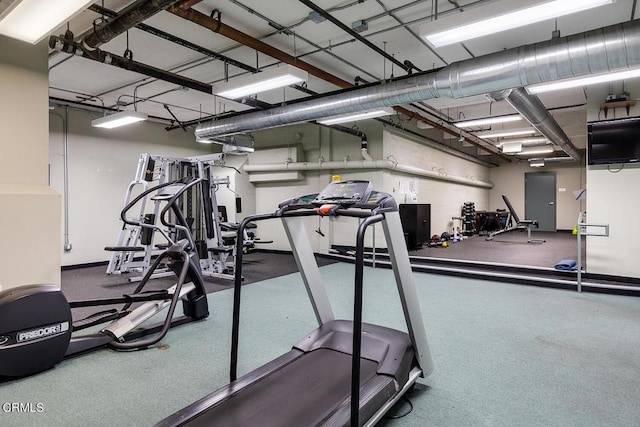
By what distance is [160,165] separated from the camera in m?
5.93

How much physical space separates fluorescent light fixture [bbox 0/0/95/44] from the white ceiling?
3.23 feet

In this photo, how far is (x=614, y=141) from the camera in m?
5.11

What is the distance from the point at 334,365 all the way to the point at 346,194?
1.12 meters

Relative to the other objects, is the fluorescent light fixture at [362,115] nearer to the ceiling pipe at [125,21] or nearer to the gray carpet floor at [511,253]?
the gray carpet floor at [511,253]

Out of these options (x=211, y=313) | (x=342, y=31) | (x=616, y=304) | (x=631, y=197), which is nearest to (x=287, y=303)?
(x=211, y=313)

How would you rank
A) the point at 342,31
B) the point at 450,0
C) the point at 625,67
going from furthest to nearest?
the point at 342,31 → the point at 450,0 → the point at 625,67

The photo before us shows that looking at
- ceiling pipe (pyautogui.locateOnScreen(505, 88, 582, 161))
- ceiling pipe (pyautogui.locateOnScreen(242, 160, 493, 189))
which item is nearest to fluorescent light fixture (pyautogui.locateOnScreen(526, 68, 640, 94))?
ceiling pipe (pyautogui.locateOnScreen(505, 88, 582, 161))

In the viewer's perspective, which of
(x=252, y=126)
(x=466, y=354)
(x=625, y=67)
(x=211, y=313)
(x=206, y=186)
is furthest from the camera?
(x=252, y=126)

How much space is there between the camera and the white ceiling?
3809mm

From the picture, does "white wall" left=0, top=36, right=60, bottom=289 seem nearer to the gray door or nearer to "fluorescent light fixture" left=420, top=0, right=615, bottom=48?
"fluorescent light fixture" left=420, top=0, right=615, bottom=48

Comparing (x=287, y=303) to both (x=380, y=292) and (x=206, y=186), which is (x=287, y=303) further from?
(x=206, y=186)

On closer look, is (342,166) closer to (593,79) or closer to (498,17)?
(593,79)

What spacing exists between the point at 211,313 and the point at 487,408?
9.78 feet

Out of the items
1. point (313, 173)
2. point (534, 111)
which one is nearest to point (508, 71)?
A: point (534, 111)
